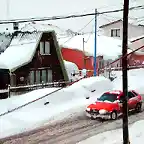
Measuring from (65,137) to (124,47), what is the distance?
22.0ft

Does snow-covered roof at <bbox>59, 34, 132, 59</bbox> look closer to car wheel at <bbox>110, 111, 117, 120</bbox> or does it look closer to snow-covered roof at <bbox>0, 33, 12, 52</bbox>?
snow-covered roof at <bbox>0, 33, 12, 52</bbox>

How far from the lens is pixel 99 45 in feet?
172

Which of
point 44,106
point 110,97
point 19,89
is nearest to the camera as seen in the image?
point 110,97

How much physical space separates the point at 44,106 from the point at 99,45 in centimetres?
2771

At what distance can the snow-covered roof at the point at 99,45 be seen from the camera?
162ft

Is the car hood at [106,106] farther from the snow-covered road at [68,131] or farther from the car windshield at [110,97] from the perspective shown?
the snow-covered road at [68,131]

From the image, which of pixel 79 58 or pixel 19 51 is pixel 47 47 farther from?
pixel 79 58

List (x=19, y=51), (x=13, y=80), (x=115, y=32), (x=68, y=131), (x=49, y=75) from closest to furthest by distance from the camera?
(x=68, y=131) < (x=13, y=80) < (x=19, y=51) < (x=49, y=75) < (x=115, y=32)

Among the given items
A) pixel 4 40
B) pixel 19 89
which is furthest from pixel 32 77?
pixel 19 89

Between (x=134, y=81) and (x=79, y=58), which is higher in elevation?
(x=79, y=58)

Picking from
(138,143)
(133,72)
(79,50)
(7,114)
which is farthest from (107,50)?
(138,143)

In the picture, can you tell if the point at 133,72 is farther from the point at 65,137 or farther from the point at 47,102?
the point at 65,137

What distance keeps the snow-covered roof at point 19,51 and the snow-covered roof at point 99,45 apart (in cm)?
1449

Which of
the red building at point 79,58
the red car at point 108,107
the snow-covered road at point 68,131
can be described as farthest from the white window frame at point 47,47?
the red building at point 79,58
